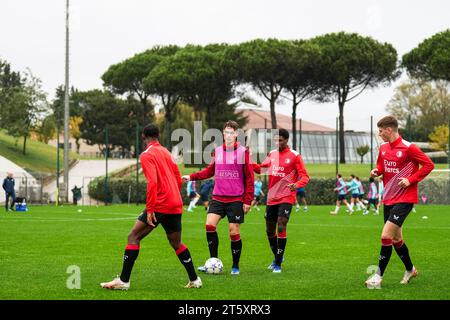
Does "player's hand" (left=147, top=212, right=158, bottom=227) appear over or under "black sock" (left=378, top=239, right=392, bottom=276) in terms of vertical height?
over

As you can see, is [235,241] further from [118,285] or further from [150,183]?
[150,183]

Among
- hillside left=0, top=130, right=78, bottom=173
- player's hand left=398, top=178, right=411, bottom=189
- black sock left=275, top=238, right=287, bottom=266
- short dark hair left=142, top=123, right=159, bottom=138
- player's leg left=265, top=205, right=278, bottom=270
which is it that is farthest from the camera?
hillside left=0, top=130, right=78, bottom=173

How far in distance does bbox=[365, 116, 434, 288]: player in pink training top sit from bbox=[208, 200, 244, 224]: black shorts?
7.88 feet

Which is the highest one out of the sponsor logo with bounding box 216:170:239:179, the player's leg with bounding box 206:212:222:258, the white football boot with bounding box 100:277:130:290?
the sponsor logo with bounding box 216:170:239:179

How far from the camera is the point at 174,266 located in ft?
42.7

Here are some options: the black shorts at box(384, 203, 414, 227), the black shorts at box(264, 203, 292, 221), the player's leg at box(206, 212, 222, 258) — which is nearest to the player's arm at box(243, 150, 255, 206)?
the player's leg at box(206, 212, 222, 258)

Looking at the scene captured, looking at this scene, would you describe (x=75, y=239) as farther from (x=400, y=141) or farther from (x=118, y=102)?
(x=118, y=102)

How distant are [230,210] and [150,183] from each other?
2.75 m

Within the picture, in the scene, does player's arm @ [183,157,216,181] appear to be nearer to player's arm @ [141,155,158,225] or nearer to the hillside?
player's arm @ [141,155,158,225]

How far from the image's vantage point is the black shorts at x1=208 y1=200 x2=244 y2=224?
12133 mm

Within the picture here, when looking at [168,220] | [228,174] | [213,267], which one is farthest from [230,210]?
[168,220]

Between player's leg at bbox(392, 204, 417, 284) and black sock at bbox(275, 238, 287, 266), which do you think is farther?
black sock at bbox(275, 238, 287, 266)
